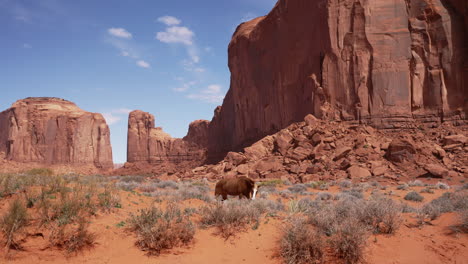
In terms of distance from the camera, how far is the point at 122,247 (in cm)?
578

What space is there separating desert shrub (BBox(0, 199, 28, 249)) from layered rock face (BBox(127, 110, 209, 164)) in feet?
216

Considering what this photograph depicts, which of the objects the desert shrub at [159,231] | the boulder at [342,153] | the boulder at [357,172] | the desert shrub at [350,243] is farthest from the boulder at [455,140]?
the desert shrub at [159,231]

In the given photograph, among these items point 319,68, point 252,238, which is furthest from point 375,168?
point 252,238

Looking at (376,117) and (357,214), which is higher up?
(376,117)

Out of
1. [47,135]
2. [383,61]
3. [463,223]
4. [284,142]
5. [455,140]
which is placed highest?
[383,61]

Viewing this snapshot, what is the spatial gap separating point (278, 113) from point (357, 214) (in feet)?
104

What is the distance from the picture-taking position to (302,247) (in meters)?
5.31

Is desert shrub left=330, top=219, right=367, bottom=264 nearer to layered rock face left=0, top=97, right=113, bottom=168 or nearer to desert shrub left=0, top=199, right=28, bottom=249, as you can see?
desert shrub left=0, top=199, right=28, bottom=249

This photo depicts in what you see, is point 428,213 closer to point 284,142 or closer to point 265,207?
point 265,207

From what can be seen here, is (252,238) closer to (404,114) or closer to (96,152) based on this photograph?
(404,114)

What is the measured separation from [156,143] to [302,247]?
7277 cm

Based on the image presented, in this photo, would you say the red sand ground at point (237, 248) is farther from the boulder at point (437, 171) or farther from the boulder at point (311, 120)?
the boulder at point (311, 120)

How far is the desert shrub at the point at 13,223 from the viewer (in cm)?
520

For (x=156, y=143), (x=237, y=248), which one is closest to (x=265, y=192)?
(x=237, y=248)
